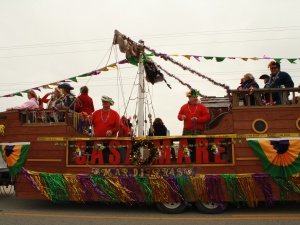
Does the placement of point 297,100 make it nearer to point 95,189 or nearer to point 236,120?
point 236,120

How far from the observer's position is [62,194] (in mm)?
6582

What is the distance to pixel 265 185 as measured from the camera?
6.05 metres

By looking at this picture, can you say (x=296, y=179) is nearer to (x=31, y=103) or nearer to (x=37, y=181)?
(x=37, y=181)

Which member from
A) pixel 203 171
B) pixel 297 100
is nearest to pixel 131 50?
pixel 203 171

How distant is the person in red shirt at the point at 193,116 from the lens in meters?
6.59

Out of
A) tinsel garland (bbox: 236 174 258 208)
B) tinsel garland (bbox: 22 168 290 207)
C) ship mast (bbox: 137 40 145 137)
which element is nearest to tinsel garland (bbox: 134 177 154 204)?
tinsel garland (bbox: 22 168 290 207)

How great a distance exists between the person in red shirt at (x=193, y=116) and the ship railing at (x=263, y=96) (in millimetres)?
683

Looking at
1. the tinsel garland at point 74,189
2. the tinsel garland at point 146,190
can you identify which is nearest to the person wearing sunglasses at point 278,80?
the tinsel garland at point 146,190

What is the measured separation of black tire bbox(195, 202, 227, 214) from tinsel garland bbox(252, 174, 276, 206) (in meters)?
0.76

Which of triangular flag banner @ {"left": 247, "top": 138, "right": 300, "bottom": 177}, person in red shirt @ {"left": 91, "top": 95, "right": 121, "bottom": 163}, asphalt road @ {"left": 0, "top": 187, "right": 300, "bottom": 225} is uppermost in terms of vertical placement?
person in red shirt @ {"left": 91, "top": 95, "right": 121, "bottom": 163}

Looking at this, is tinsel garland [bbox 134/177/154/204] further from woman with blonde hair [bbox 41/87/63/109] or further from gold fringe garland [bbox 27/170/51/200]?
woman with blonde hair [bbox 41/87/63/109]

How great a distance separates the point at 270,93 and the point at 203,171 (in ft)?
6.53

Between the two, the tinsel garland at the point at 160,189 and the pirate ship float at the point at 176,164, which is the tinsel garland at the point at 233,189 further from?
the tinsel garland at the point at 160,189

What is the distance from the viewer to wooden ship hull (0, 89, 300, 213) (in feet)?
20.0
